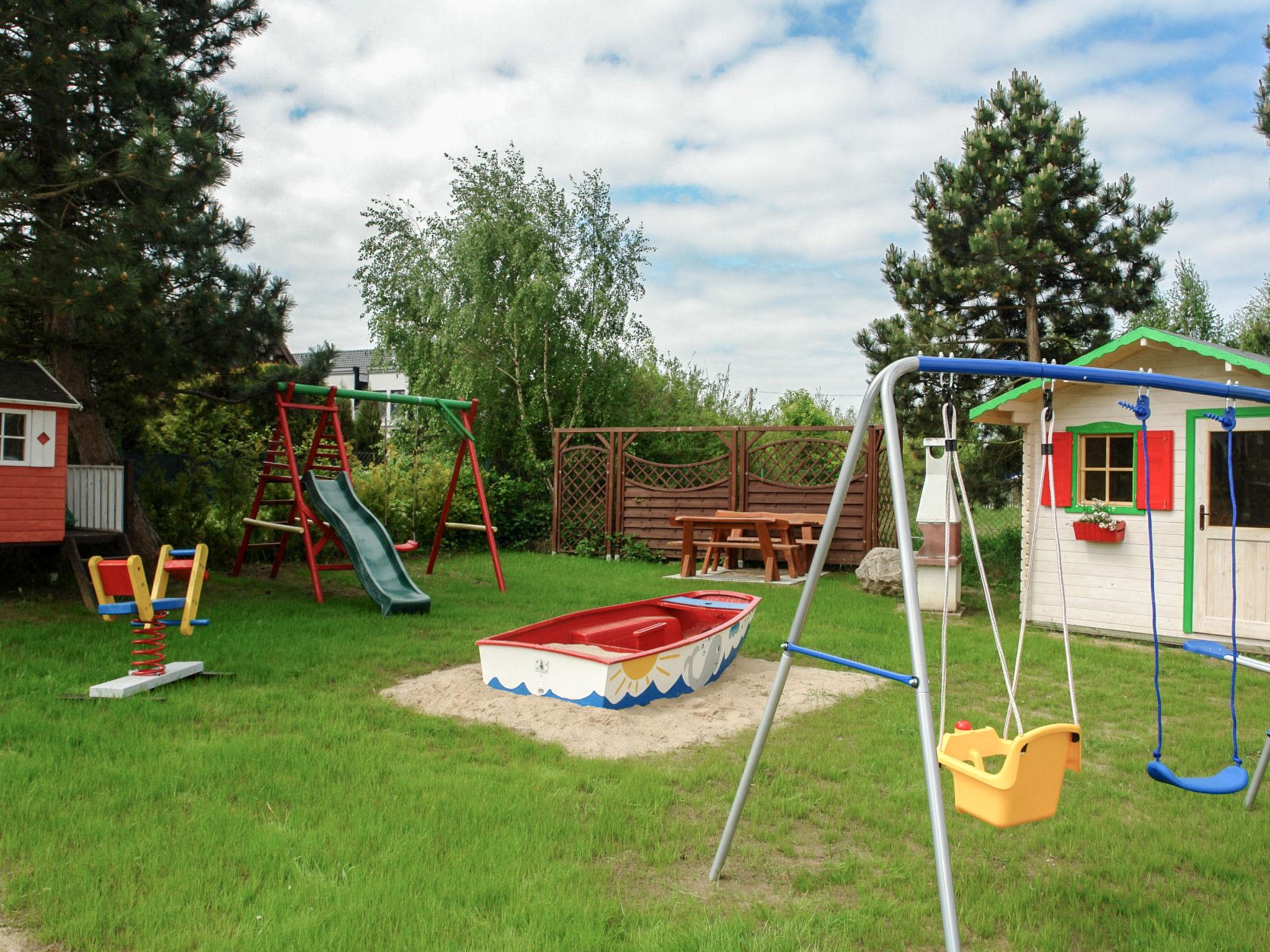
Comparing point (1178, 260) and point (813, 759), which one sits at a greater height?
point (1178, 260)

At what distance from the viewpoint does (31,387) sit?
780cm

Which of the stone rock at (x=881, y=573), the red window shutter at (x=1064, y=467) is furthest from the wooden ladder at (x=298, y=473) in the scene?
the red window shutter at (x=1064, y=467)

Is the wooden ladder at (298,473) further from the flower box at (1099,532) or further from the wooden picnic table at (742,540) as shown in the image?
the flower box at (1099,532)

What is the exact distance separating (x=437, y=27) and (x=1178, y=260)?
71.8 feet

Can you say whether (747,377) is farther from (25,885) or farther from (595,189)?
(25,885)

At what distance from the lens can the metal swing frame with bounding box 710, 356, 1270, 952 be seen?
88.0 inches

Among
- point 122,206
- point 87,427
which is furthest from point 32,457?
point 122,206

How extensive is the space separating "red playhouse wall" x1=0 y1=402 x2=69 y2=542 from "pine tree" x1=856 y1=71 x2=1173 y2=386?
9745mm

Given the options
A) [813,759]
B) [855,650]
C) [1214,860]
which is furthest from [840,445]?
[1214,860]

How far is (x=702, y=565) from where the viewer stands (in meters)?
12.6

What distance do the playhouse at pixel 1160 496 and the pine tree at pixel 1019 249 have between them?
412 cm

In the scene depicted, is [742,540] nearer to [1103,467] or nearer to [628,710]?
[1103,467]

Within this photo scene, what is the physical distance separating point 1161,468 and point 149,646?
305 inches

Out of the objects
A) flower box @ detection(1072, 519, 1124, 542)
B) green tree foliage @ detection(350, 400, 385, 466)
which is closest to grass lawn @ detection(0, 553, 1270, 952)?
flower box @ detection(1072, 519, 1124, 542)
